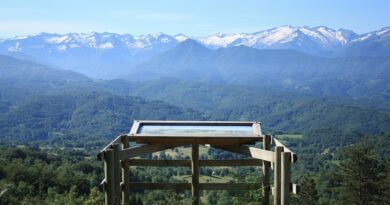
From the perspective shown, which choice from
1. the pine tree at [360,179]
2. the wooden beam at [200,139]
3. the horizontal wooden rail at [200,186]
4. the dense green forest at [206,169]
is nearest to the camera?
the wooden beam at [200,139]

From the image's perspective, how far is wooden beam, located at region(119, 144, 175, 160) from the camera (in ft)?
19.5

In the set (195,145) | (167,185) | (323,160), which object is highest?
(195,145)

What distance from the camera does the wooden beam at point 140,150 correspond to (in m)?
5.95

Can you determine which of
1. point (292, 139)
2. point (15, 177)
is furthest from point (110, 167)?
point (292, 139)

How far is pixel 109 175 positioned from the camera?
5531 millimetres

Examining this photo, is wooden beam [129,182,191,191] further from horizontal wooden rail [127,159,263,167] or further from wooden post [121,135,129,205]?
horizontal wooden rail [127,159,263,167]

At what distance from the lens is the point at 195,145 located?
7035 mm

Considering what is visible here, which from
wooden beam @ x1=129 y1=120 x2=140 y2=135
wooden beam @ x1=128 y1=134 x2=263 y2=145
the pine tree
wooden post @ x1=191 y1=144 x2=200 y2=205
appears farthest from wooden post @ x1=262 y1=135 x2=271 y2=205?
the pine tree

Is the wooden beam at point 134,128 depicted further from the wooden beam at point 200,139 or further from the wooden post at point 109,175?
the wooden post at point 109,175

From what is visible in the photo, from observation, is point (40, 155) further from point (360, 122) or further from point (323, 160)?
point (360, 122)

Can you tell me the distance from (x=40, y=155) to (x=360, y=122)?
125 m

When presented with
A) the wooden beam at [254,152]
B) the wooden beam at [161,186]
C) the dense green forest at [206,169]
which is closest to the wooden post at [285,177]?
the wooden beam at [254,152]

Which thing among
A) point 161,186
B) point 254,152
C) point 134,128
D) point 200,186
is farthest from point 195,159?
point 254,152

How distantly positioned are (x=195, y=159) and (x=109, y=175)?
192cm
